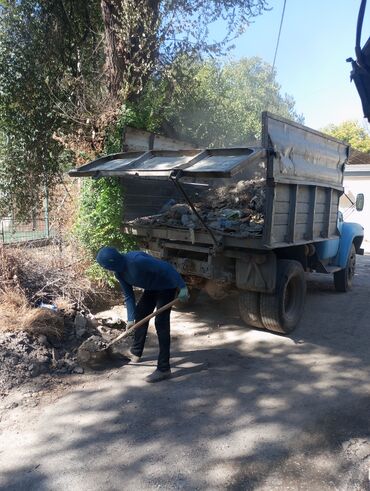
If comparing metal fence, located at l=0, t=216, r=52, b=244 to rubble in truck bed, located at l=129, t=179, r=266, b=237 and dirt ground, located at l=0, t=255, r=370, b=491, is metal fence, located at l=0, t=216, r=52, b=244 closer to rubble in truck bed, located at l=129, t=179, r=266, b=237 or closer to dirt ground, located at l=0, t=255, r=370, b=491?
rubble in truck bed, located at l=129, t=179, r=266, b=237

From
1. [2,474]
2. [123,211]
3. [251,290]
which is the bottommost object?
[2,474]

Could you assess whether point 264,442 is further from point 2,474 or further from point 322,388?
point 2,474

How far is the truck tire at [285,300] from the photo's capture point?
5.54 meters

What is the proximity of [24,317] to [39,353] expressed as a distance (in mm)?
512

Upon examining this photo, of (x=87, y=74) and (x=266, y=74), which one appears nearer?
(x=87, y=74)

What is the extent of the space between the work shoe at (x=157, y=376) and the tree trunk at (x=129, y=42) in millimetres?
4922

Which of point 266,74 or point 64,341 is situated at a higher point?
point 266,74

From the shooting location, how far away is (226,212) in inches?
235

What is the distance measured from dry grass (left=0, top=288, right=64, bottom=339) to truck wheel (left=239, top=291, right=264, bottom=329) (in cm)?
226

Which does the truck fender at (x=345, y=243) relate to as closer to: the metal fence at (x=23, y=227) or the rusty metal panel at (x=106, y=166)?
the rusty metal panel at (x=106, y=166)

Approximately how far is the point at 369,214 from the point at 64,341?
17.6 meters

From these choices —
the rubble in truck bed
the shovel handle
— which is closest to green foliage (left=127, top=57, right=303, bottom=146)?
the rubble in truck bed

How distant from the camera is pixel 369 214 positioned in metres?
19.7

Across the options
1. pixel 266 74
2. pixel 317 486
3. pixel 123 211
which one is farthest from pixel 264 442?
pixel 266 74
